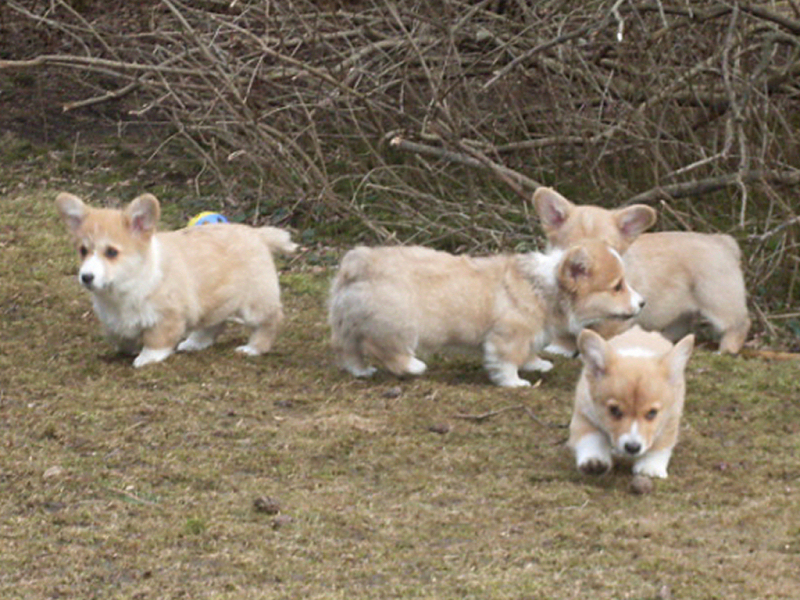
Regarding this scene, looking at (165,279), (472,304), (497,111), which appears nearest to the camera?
(472,304)

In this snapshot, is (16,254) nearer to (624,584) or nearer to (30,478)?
(30,478)

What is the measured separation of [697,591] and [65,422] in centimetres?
299

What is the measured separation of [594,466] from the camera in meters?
5.95

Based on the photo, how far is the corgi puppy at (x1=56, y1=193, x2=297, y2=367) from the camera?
24.6 feet

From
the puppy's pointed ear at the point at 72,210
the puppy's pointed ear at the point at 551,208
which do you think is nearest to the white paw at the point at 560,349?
the puppy's pointed ear at the point at 551,208

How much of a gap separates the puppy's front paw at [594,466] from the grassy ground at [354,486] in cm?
6

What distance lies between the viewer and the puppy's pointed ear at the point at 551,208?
8.29 metres

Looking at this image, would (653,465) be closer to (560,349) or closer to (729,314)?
(560,349)

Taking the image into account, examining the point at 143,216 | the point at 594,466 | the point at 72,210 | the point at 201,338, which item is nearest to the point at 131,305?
the point at 143,216

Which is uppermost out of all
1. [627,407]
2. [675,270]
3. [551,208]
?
[551,208]

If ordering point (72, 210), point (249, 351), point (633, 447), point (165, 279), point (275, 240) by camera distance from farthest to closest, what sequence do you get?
1. point (275, 240)
2. point (249, 351)
3. point (165, 279)
4. point (72, 210)
5. point (633, 447)

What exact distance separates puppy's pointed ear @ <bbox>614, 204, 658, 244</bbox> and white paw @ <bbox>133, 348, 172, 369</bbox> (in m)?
2.53

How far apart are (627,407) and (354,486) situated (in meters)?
1.10

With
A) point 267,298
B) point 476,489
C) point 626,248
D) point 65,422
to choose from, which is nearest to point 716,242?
point 626,248
